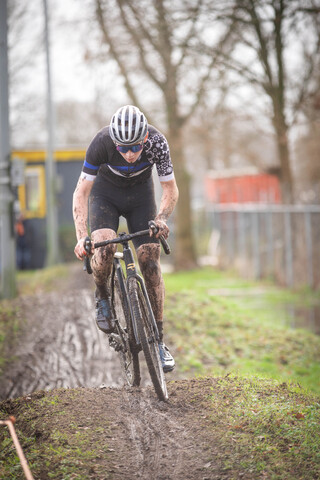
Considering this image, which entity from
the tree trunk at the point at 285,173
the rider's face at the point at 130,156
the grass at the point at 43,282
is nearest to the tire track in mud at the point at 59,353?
the rider's face at the point at 130,156

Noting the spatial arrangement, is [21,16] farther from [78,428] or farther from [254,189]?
[78,428]

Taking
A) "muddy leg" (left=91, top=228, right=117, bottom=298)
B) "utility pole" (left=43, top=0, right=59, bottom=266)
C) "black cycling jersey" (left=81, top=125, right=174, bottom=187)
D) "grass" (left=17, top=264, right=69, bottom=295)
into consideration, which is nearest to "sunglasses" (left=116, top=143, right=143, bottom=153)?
"black cycling jersey" (left=81, top=125, right=174, bottom=187)

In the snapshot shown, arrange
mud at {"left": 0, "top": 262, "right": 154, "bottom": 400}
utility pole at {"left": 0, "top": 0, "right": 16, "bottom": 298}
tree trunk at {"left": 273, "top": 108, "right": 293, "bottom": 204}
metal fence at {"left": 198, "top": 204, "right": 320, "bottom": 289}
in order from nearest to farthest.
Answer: mud at {"left": 0, "top": 262, "right": 154, "bottom": 400}, utility pole at {"left": 0, "top": 0, "right": 16, "bottom": 298}, metal fence at {"left": 198, "top": 204, "right": 320, "bottom": 289}, tree trunk at {"left": 273, "top": 108, "right": 293, "bottom": 204}

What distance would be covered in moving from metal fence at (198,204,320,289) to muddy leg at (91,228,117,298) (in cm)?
1155

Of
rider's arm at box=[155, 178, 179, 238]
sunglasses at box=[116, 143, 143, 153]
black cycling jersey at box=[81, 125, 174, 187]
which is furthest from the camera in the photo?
rider's arm at box=[155, 178, 179, 238]

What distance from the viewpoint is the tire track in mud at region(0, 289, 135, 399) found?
26.1 feet

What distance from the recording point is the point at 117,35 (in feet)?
67.5

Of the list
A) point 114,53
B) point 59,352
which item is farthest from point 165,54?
point 59,352

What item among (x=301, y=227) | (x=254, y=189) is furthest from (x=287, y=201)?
(x=254, y=189)

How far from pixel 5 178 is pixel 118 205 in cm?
820

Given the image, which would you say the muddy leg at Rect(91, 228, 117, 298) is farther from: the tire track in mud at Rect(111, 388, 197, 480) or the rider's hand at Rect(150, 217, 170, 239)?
the tire track in mud at Rect(111, 388, 197, 480)

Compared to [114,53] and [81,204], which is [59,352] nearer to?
[81,204]

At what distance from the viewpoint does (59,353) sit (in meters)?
Answer: 9.11

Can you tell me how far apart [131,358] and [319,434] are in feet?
5.92
